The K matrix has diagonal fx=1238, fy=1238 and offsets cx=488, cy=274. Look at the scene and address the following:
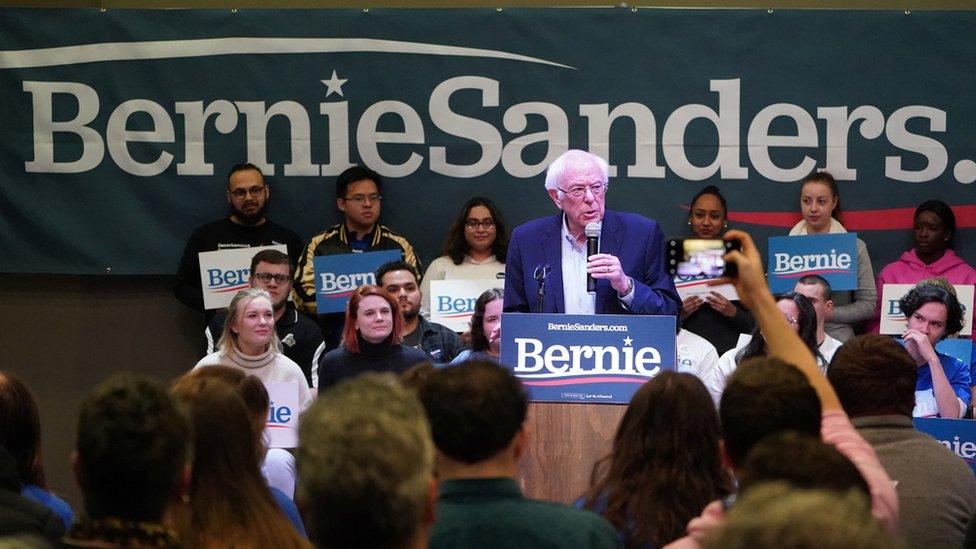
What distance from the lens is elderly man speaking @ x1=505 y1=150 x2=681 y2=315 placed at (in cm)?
448

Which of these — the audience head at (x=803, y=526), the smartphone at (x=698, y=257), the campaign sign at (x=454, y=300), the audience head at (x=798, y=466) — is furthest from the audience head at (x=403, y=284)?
the audience head at (x=803, y=526)

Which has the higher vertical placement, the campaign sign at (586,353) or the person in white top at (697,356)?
the campaign sign at (586,353)

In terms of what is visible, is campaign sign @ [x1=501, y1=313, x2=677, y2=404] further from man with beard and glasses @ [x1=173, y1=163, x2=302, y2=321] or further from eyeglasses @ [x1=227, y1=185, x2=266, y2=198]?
eyeglasses @ [x1=227, y1=185, x2=266, y2=198]

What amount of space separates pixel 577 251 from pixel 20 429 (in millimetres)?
2147

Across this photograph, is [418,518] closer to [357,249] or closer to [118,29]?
[357,249]

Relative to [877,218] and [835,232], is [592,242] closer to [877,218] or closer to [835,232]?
[835,232]

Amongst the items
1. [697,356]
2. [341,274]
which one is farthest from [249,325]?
[697,356]

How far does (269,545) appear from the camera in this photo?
2.22 meters

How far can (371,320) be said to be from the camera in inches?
218

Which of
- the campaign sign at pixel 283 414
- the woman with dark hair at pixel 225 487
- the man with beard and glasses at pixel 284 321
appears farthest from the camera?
the man with beard and glasses at pixel 284 321

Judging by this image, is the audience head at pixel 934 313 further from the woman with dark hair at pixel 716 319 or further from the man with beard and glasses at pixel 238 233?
the man with beard and glasses at pixel 238 233

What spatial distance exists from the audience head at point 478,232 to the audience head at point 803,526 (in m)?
5.94

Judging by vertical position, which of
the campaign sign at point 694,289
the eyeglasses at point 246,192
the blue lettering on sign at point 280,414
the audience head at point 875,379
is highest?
the eyeglasses at point 246,192

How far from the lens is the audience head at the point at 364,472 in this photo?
1.52 metres
